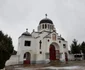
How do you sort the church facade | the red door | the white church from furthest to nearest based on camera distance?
the red door, the church facade, the white church

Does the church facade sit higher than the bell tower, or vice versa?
the bell tower

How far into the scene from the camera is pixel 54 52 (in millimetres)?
27828

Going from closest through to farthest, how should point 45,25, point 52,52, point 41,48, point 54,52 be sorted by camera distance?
point 41,48, point 52,52, point 54,52, point 45,25

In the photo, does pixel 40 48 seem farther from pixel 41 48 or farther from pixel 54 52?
pixel 54 52

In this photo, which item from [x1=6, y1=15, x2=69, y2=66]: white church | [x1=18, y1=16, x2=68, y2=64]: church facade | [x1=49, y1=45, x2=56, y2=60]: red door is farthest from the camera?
[x1=49, y1=45, x2=56, y2=60]: red door

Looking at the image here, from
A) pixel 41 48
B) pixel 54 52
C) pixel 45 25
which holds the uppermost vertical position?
pixel 45 25

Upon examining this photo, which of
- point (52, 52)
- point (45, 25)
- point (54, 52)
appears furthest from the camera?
point (45, 25)

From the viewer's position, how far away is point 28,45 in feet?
85.9

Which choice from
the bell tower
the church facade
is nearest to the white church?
the church facade

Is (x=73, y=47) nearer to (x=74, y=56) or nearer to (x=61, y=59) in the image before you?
(x=74, y=56)

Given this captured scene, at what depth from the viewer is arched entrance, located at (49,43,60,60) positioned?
88.8 ft

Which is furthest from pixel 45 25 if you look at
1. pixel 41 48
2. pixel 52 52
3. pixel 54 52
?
pixel 54 52

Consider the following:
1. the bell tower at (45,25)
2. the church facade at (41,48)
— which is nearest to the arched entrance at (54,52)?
the church facade at (41,48)

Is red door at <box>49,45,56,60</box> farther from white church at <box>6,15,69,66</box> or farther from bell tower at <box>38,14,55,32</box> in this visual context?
bell tower at <box>38,14,55,32</box>
